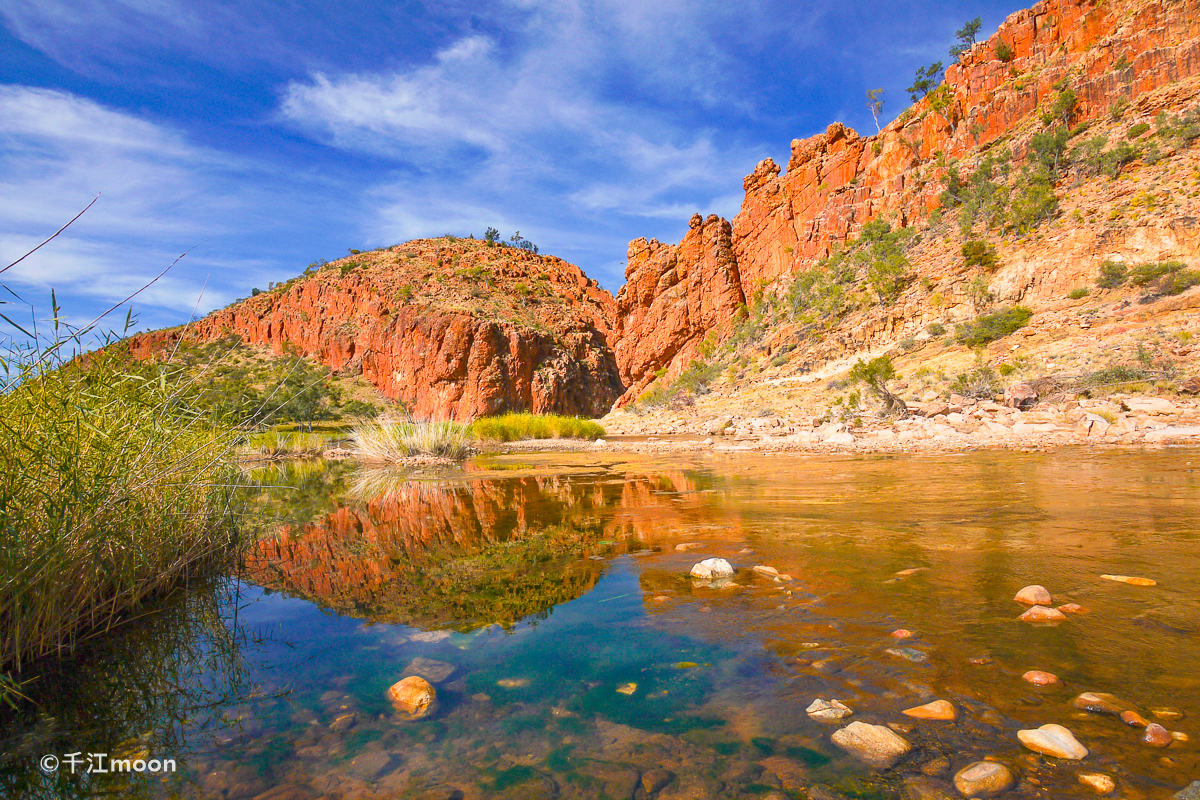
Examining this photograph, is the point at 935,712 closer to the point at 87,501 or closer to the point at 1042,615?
the point at 1042,615

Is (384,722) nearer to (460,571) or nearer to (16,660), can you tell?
(16,660)

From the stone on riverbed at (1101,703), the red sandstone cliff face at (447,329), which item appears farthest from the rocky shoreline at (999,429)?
the red sandstone cliff face at (447,329)

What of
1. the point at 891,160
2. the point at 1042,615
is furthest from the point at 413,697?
the point at 891,160

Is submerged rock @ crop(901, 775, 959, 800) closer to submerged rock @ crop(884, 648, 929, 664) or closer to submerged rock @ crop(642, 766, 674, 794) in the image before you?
submerged rock @ crop(642, 766, 674, 794)

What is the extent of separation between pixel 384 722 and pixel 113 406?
10.0 feet

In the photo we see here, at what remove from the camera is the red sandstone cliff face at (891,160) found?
108 ft

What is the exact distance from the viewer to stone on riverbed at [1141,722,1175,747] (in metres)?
1.61

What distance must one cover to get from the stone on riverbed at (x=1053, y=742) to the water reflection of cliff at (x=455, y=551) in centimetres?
231

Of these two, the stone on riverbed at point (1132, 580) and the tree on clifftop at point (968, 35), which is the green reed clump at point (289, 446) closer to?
the stone on riverbed at point (1132, 580)

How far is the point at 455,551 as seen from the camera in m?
4.73

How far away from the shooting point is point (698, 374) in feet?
136

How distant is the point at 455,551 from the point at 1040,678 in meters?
3.99

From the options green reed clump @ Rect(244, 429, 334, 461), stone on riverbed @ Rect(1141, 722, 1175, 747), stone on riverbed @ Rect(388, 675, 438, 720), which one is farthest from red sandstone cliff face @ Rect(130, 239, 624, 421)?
stone on riverbed @ Rect(1141, 722, 1175, 747)

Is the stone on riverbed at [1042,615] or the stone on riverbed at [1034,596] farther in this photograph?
the stone on riverbed at [1034,596]
